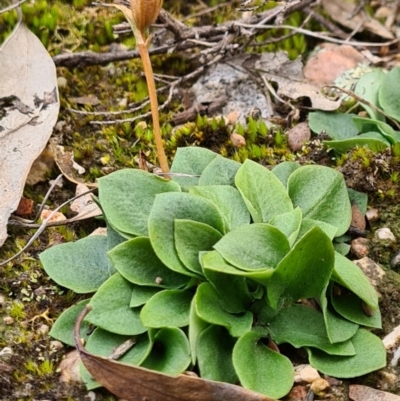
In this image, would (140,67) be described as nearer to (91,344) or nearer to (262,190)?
(262,190)

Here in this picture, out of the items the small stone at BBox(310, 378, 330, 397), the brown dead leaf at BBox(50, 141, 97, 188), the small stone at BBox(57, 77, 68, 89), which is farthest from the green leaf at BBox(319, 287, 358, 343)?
the small stone at BBox(57, 77, 68, 89)

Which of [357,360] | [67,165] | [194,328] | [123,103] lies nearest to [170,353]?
[194,328]

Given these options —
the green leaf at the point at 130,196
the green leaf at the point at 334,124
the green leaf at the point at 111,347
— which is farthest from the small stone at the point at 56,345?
the green leaf at the point at 334,124

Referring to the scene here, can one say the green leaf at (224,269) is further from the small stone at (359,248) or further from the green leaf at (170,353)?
the small stone at (359,248)

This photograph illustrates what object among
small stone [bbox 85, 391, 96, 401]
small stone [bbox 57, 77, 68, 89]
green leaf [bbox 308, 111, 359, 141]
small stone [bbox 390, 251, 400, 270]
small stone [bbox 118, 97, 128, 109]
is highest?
small stone [bbox 57, 77, 68, 89]

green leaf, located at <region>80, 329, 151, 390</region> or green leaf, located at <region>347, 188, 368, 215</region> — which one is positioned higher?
green leaf, located at <region>347, 188, 368, 215</region>

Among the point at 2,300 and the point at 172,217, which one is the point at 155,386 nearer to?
the point at 172,217

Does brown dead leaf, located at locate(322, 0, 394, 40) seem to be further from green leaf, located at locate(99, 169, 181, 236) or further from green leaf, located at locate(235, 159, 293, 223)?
green leaf, located at locate(99, 169, 181, 236)
